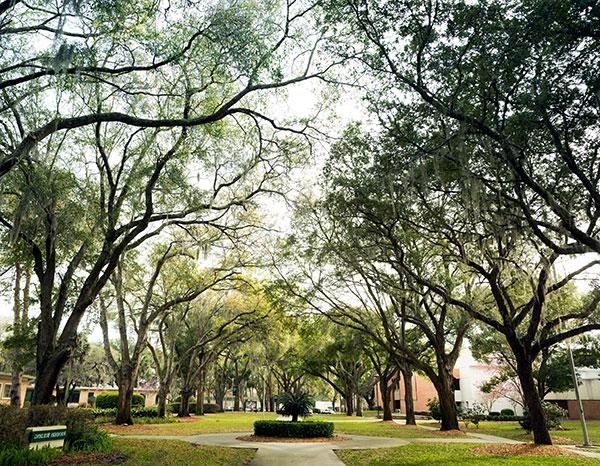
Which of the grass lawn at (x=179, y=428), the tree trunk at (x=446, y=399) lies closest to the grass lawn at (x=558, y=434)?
the tree trunk at (x=446, y=399)

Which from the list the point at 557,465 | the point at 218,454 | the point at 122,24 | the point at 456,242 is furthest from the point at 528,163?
the point at 218,454

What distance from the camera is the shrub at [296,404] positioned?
17953 millimetres

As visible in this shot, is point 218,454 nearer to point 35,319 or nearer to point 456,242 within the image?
point 456,242

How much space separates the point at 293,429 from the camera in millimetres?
16688

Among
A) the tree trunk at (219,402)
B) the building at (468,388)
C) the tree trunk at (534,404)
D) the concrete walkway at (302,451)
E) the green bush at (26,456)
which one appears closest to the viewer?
the green bush at (26,456)

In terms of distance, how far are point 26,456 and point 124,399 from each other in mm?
13417

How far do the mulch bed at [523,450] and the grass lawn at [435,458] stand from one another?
507 millimetres

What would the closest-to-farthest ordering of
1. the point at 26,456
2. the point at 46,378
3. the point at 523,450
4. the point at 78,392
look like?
the point at 26,456 → the point at 523,450 → the point at 46,378 → the point at 78,392

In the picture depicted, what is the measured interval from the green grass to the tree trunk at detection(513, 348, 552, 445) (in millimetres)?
8760

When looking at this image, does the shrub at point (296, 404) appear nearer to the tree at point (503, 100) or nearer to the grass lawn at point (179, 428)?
the grass lawn at point (179, 428)

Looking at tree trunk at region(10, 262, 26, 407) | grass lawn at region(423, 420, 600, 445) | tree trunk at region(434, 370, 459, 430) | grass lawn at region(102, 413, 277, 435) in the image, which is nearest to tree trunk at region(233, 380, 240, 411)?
grass lawn at region(102, 413, 277, 435)

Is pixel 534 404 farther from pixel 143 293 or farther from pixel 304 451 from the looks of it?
pixel 143 293

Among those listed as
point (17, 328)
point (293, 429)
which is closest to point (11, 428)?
point (293, 429)

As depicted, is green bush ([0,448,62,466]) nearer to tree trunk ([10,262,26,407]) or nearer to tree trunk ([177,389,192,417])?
tree trunk ([10,262,26,407])
